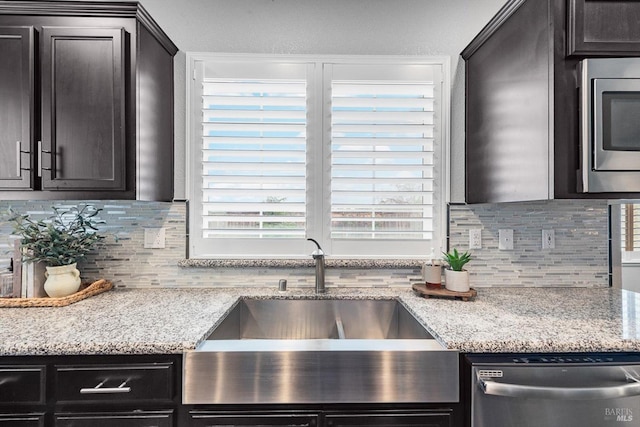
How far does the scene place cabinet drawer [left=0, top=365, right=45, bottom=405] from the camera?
3.62ft

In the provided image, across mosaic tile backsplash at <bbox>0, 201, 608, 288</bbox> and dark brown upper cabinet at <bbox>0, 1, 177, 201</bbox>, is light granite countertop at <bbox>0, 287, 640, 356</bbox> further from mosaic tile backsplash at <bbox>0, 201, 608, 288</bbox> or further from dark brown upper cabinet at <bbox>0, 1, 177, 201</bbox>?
dark brown upper cabinet at <bbox>0, 1, 177, 201</bbox>

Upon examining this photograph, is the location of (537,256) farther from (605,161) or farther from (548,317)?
(605,161)

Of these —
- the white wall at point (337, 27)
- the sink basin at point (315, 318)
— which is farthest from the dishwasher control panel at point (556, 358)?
the white wall at point (337, 27)

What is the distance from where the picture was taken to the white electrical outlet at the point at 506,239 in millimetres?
1940

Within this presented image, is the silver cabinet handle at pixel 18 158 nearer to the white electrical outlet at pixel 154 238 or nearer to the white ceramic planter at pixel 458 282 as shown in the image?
the white electrical outlet at pixel 154 238

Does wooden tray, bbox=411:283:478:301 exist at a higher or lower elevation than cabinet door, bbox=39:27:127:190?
lower

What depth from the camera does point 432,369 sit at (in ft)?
3.75

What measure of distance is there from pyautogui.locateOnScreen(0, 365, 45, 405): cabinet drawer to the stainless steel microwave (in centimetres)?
197

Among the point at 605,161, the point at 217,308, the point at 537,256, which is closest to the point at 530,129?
the point at 605,161

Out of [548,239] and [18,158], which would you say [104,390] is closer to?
[18,158]

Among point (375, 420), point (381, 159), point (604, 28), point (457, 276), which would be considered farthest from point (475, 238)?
point (375, 420)

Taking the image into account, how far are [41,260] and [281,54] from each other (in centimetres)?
160

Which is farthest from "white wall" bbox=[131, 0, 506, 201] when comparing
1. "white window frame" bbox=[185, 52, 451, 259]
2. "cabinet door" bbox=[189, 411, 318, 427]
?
"cabinet door" bbox=[189, 411, 318, 427]

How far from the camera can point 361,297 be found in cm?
179
